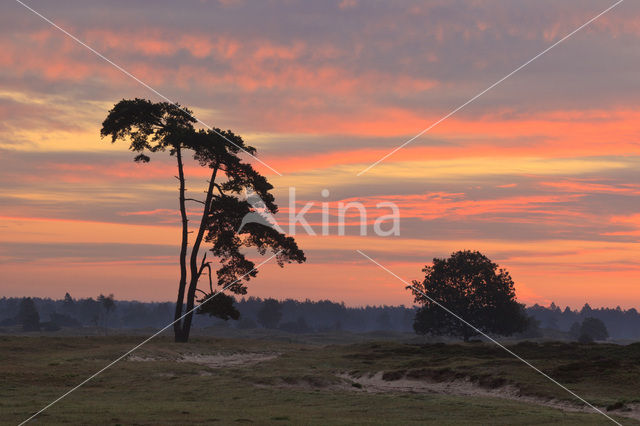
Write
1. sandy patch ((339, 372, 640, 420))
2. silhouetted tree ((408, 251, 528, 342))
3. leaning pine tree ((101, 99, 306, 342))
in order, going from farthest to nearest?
silhouetted tree ((408, 251, 528, 342)), leaning pine tree ((101, 99, 306, 342)), sandy patch ((339, 372, 640, 420))

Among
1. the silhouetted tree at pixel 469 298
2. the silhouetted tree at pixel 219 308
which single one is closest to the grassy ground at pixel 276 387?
the silhouetted tree at pixel 219 308

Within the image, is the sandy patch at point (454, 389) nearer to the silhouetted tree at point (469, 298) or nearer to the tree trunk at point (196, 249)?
the tree trunk at point (196, 249)

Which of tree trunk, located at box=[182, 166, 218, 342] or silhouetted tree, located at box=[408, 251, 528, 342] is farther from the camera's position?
silhouetted tree, located at box=[408, 251, 528, 342]

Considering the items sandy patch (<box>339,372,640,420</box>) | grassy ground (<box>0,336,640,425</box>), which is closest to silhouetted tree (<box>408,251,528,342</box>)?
grassy ground (<box>0,336,640,425</box>)

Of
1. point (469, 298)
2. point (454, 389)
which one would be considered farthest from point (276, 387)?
point (469, 298)

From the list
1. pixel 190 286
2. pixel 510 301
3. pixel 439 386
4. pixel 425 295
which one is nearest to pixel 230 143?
pixel 190 286

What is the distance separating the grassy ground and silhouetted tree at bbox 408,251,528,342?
51198 millimetres

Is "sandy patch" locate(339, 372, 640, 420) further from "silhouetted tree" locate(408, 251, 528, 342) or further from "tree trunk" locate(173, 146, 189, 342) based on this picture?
"silhouetted tree" locate(408, 251, 528, 342)

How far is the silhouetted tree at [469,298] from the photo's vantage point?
110500mm

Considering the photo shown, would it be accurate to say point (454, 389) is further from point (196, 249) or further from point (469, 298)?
point (469, 298)

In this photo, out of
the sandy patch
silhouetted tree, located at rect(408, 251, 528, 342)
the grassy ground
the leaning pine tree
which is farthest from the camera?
silhouetted tree, located at rect(408, 251, 528, 342)

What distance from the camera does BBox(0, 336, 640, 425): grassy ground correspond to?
2722 centimetres

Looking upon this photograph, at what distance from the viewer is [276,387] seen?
1503 inches

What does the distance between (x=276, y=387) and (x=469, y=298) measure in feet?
253
